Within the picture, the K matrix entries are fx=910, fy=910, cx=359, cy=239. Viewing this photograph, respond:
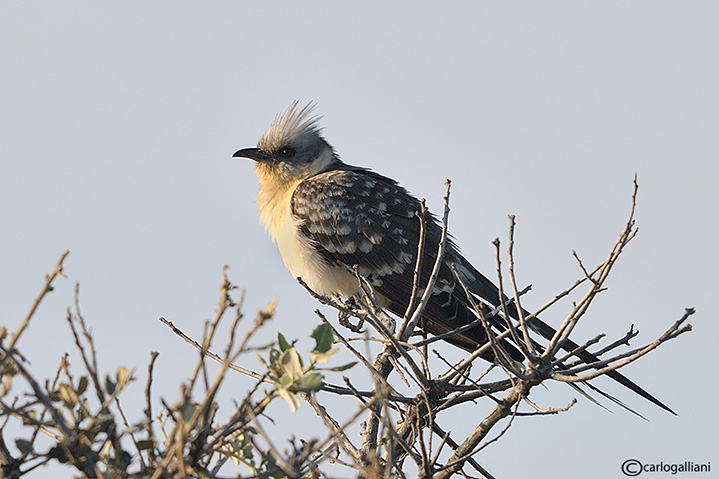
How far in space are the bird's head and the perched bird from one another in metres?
0.31

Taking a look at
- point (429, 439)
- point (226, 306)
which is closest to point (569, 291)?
point (429, 439)

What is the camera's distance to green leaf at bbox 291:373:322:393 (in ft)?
10.1


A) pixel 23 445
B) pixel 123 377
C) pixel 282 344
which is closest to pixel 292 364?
pixel 282 344

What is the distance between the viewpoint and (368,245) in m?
8.05

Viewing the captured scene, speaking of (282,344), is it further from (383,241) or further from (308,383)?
(383,241)

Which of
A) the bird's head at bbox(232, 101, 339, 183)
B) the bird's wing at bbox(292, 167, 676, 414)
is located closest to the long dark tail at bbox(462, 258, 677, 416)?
the bird's wing at bbox(292, 167, 676, 414)

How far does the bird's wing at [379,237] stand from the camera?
7.69 meters

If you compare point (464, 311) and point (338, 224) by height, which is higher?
point (338, 224)

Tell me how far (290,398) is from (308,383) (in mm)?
78

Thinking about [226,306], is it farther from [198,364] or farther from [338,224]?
[338,224]

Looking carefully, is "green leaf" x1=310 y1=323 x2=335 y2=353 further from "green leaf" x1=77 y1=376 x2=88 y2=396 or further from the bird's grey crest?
the bird's grey crest

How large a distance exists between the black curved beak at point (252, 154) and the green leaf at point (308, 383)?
633cm

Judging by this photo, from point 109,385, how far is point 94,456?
0.78ft

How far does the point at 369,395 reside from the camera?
5.10 metres
